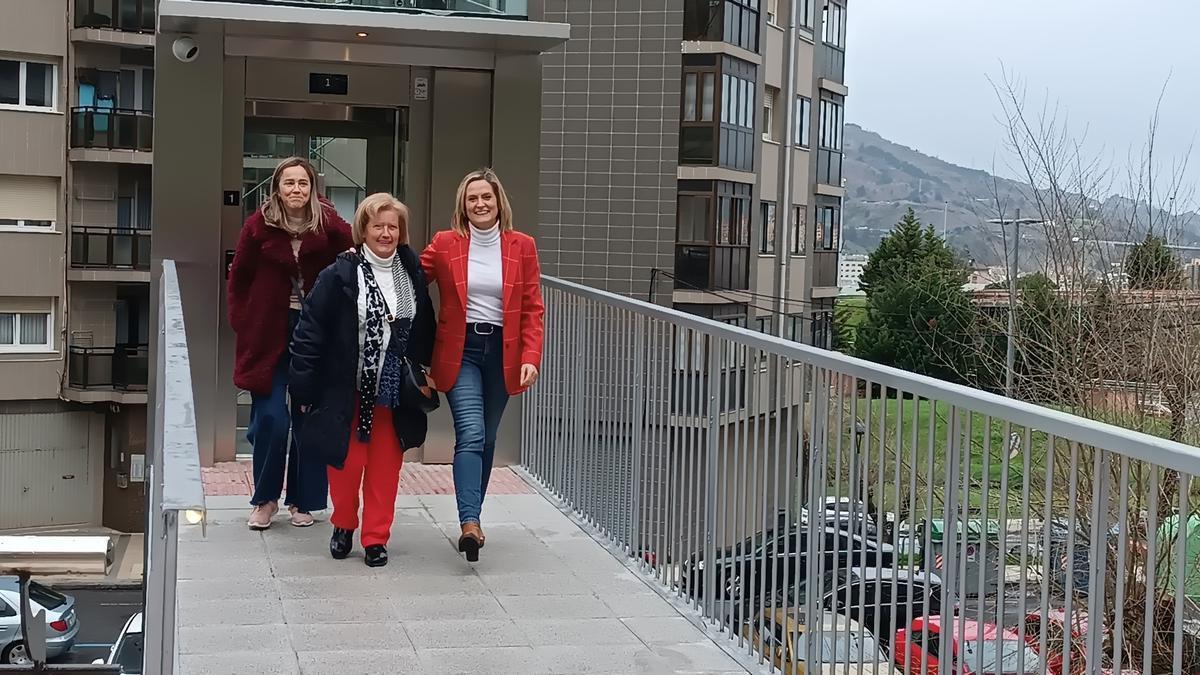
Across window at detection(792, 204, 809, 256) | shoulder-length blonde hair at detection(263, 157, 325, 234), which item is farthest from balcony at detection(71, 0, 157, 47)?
shoulder-length blonde hair at detection(263, 157, 325, 234)

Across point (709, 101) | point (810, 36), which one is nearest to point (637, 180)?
point (709, 101)

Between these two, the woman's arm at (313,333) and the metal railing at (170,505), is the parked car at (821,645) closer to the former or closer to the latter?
the woman's arm at (313,333)

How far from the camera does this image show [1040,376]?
1034 inches

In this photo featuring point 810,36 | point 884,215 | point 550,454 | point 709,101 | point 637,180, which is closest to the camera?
point 550,454

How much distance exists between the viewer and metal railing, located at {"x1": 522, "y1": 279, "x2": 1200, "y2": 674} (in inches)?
134

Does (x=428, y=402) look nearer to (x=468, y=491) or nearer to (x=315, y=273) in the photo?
(x=468, y=491)

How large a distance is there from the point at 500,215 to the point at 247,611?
6.46 feet

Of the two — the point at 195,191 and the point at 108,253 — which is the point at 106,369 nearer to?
the point at 108,253

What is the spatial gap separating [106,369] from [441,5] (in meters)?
36.6

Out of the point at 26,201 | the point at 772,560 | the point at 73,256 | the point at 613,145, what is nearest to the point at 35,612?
the point at 73,256

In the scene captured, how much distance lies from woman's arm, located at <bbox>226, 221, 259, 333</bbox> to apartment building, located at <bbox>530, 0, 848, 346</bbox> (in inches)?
1039

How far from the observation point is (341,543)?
22.2ft

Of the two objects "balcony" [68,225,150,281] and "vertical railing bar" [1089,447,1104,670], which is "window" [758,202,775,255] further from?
"vertical railing bar" [1089,447,1104,670]

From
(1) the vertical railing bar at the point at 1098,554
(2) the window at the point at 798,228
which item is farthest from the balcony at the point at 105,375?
(1) the vertical railing bar at the point at 1098,554
